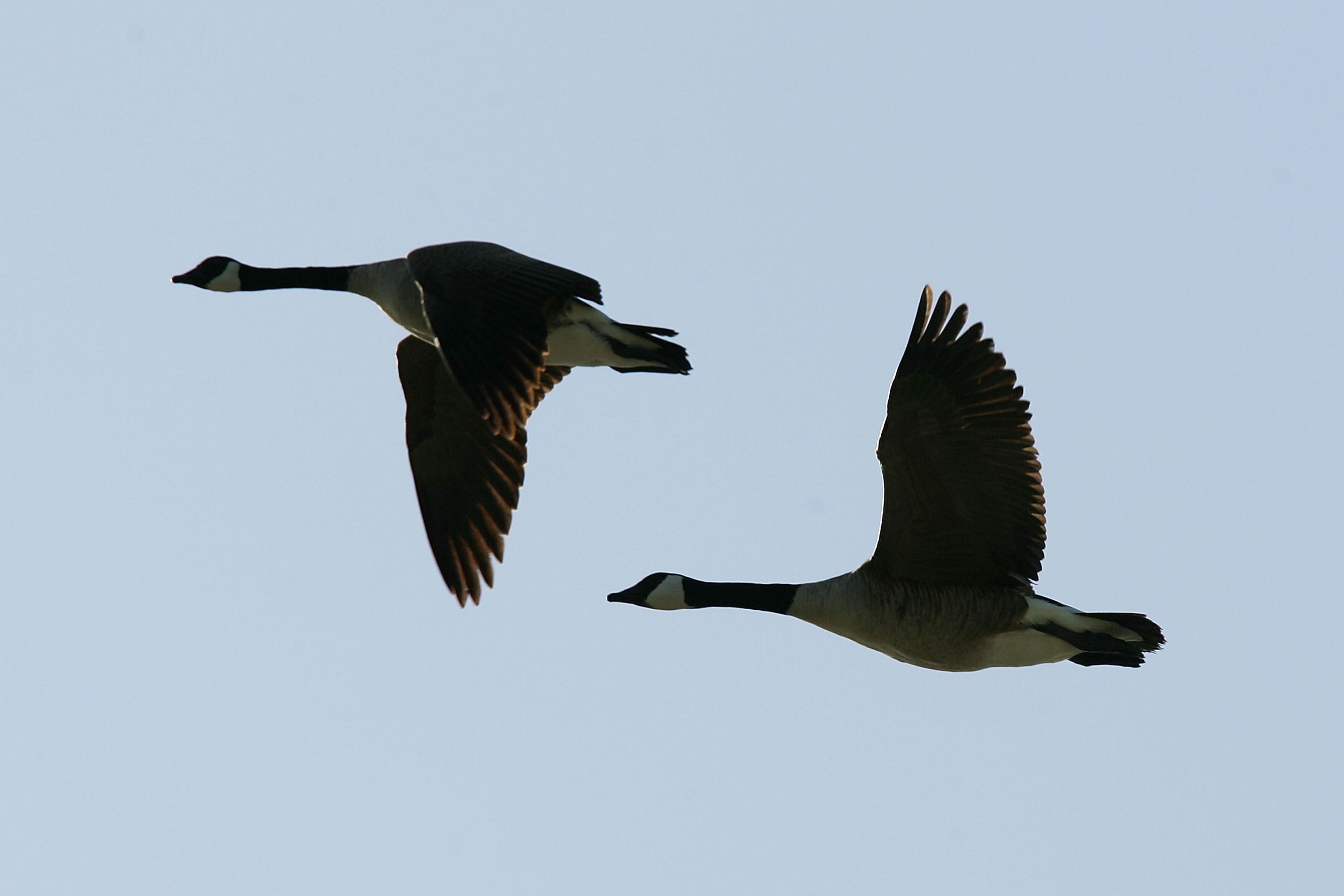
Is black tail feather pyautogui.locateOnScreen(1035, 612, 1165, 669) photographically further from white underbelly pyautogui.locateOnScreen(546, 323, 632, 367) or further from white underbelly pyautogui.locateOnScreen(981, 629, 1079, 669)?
white underbelly pyautogui.locateOnScreen(546, 323, 632, 367)

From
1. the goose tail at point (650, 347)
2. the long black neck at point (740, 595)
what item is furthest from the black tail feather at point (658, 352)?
the long black neck at point (740, 595)

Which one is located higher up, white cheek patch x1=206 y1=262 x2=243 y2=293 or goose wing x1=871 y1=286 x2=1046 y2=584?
white cheek patch x1=206 y1=262 x2=243 y2=293

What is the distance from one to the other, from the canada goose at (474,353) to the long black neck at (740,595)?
1154 mm

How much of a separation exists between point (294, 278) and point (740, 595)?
3.65 meters

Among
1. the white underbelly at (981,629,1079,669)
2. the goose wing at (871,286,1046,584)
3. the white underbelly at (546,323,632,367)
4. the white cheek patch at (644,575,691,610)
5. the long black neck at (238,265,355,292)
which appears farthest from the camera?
the long black neck at (238,265,355,292)

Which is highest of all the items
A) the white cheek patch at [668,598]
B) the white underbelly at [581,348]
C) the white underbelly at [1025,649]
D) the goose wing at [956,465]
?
the white underbelly at [581,348]

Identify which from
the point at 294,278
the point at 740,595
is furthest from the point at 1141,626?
the point at 294,278

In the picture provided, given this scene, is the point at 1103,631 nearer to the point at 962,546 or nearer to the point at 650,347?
the point at 962,546

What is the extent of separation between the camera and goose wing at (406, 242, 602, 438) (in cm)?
842

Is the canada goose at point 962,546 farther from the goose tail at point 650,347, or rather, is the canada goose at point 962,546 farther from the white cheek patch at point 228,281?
the white cheek patch at point 228,281

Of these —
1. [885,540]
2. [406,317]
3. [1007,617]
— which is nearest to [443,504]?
[406,317]

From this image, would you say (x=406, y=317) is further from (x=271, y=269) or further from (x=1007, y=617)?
(x=1007, y=617)

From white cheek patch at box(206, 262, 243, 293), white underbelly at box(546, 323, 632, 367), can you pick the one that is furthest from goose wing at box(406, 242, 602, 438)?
white cheek patch at box(206, 262, 243, 293)

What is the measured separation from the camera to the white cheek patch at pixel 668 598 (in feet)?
33.8
